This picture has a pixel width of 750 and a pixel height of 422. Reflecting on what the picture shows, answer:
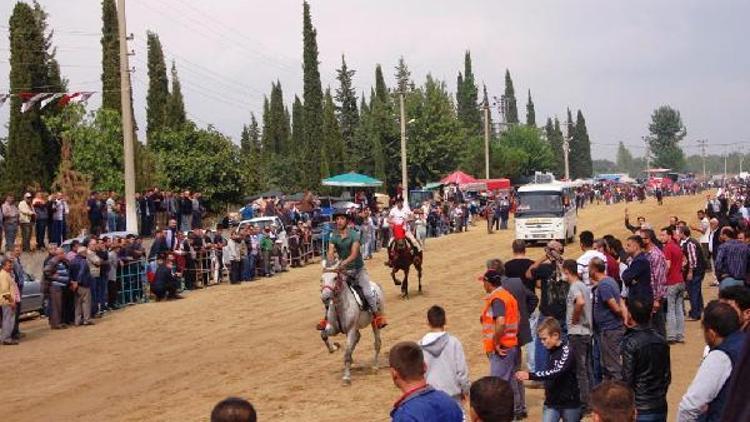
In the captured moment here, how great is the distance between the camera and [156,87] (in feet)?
205

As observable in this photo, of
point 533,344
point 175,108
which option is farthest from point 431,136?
point 533,344

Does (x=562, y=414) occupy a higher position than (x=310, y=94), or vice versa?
(x=310, y=94)

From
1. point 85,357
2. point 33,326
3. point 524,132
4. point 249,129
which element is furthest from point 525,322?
point 249,129

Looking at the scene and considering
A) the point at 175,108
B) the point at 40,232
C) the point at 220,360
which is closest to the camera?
the point at 220,360

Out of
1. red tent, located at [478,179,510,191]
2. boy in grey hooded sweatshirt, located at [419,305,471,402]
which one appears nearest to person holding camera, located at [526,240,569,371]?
boy in grey hooded sweatshirt, located at [419,305,471,402]

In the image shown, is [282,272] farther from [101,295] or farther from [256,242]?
[101,295]

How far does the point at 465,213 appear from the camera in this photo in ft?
170

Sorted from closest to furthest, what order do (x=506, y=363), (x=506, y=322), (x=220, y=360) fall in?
(x=506, y=322) < (x=506, y=363) < (x=220, y=360)

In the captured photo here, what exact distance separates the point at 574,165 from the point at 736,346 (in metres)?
140

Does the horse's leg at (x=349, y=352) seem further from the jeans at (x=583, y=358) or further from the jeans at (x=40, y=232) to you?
the jeans at (x=40, y=232)

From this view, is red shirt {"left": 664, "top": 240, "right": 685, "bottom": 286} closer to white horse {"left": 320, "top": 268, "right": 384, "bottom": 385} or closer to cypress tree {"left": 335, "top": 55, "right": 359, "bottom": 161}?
white horse {"left": 320, "top": 268, "right": 384, "bottom": 385}

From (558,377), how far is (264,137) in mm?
100135

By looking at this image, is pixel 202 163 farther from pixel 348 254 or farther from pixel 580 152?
pixel 580 152

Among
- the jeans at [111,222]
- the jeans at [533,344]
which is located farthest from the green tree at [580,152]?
the jeans at [533,344]
